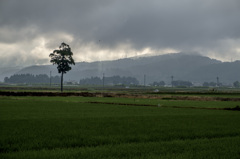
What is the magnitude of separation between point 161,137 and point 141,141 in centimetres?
200

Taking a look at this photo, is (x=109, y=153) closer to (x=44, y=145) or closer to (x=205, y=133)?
(x=44, y=145)

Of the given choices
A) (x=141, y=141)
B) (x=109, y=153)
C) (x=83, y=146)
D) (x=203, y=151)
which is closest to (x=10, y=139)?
(x=83, y=146)

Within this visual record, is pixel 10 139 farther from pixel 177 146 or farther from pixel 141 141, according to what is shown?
pixel 177 146

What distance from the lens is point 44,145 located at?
47.5 feet

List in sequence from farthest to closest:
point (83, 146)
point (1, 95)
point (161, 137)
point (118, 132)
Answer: point (1, 95)
point (118, 132)
point (161, 137)
point (83, 146)

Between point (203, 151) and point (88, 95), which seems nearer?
point (203, 151)

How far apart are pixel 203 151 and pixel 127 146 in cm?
411

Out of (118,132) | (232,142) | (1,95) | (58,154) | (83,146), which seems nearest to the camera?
(58,154)

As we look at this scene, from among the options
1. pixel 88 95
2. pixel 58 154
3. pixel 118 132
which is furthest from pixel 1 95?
pixel 58 154

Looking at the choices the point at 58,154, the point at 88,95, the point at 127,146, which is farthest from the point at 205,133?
the point at 88,95

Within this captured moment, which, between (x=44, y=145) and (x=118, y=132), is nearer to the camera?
(x=44, y=145)

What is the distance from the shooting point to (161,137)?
17641 mm

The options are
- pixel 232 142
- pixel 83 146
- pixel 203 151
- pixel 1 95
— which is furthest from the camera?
pixel 1 95

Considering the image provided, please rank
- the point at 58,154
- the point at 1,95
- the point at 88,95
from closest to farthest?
the point at 58,154 → the point at 1,95 → the point at 88,95
